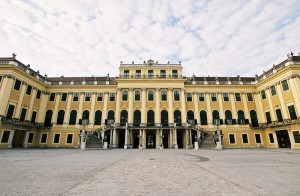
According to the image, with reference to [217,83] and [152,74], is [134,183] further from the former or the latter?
[217,83]

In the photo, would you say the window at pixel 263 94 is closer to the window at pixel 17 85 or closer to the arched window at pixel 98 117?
the arched window at pixel 98 117

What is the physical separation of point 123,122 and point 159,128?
7.50 metres

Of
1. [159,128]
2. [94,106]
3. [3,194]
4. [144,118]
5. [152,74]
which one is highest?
[152,74]

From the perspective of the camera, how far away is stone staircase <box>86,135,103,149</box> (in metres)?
29.1

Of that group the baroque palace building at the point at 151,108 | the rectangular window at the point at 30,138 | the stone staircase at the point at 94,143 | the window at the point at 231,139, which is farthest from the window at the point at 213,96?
the rectangular window at the point at 30,138

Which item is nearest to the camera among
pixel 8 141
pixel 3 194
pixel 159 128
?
pixel 3 194

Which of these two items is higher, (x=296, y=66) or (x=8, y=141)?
(x=296, y=66)

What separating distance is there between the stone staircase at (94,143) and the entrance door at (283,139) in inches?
1267

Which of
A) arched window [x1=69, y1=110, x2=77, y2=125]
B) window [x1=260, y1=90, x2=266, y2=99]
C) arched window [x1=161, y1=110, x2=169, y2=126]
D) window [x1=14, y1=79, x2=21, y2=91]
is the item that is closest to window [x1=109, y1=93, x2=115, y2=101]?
arched window [x1=69, y1=110, x2=77, y2=125]

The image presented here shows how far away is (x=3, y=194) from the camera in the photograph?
4.45 meters

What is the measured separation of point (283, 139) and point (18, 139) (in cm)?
4770

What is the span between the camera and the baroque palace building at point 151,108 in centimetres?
3069

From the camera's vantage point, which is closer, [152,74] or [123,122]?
[123,122]

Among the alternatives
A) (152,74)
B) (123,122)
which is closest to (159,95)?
(152,74)
